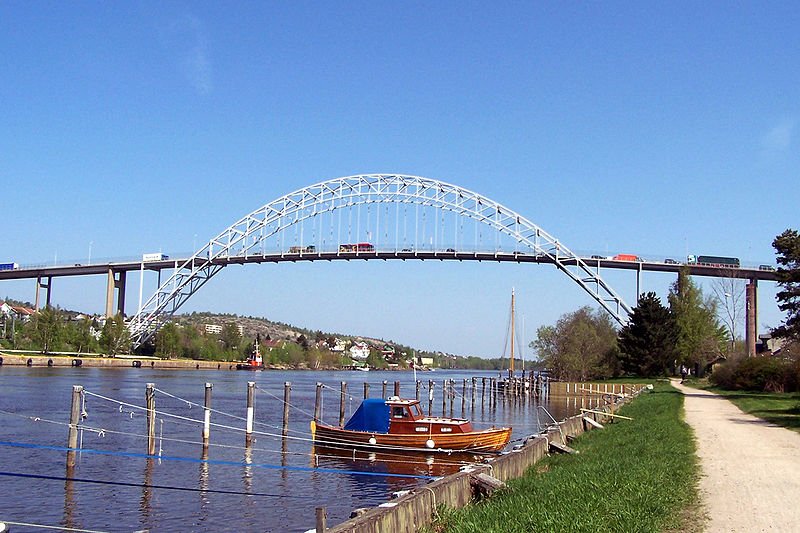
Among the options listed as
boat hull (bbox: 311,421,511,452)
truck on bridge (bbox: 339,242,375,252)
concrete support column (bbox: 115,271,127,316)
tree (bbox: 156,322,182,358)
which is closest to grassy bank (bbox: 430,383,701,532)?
boat hull (bbox: 311,421,511,452)

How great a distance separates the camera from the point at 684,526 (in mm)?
10602

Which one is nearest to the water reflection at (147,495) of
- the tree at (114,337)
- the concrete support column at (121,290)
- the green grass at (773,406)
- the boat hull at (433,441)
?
the boat hull at (433,441)

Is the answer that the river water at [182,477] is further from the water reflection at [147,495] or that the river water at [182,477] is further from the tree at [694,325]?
the tree at [694,325]

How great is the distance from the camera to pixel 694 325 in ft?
233

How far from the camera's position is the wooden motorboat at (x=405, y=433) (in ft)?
90.7

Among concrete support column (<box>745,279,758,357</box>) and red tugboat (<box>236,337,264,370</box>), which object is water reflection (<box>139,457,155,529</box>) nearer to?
concrete support column (<box>745,279,758,357</box>)

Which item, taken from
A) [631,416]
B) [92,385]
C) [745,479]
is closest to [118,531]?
[745,479]

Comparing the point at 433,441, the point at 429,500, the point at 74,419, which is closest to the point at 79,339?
the point at 433,441

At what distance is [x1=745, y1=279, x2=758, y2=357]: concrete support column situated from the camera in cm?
7756

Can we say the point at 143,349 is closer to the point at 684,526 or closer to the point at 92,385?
the point at 92,385

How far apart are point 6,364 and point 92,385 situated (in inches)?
1716

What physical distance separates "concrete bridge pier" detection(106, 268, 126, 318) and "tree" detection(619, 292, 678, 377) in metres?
83.5

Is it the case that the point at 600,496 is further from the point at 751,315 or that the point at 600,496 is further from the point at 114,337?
the point at 114,337

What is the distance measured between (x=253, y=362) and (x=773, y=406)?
135503 millimetres
